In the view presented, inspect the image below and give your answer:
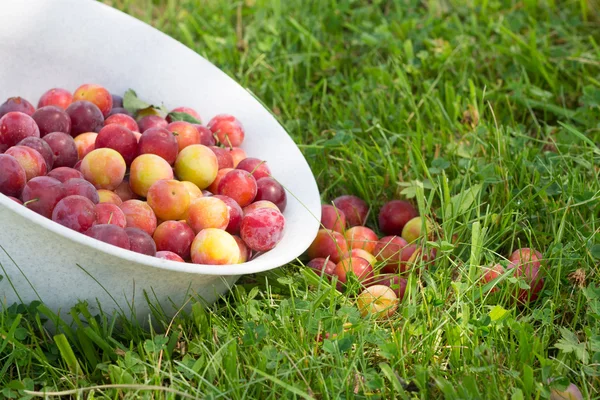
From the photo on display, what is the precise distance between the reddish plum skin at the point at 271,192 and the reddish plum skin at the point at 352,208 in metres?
0.22

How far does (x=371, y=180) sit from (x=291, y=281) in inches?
25.8

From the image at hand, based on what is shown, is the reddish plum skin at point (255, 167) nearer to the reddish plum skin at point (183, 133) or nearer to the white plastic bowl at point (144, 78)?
the white plastic bowl at point (144, 78)

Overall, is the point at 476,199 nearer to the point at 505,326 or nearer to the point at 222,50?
the point at 505,326

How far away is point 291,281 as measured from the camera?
5.98 feet

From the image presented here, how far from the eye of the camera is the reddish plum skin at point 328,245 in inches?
80.0

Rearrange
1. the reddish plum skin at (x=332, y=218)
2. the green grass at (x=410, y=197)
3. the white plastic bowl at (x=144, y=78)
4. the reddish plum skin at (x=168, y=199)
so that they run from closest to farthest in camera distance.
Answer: the green grass at (x=410, y=197) < the white plastic bowl at (x=144, y=78) < the reddish plum skin at (x=168, y=199) < the reddish plum skin at (x=332, y=218)

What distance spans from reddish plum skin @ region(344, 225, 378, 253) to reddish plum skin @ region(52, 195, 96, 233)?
73cm

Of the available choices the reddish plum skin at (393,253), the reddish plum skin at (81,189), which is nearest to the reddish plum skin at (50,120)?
the reddish plum skin at (81,189)

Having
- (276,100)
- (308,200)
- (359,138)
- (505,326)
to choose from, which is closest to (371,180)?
(359,138)

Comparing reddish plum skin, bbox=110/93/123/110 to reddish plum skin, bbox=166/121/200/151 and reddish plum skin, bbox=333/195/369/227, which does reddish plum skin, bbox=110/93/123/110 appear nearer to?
reddish plum skin, bbox=166/121/200/151

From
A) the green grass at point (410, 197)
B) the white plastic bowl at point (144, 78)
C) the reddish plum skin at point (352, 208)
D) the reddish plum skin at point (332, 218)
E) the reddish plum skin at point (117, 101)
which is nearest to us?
the green grass at point (410, 197)

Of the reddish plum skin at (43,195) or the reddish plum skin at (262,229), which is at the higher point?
the reddish plum skin at (43,195)

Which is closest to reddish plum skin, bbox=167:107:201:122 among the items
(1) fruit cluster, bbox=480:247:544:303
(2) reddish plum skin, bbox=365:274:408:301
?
(2) reddish plum skin, bbox=365:274:408:301

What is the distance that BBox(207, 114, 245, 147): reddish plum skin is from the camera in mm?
2277
